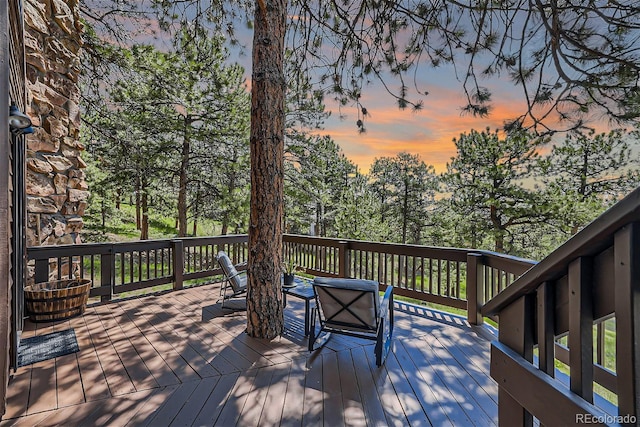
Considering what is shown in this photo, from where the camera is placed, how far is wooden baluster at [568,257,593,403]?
0.86m

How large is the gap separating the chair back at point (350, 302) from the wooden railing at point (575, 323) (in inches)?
71.4

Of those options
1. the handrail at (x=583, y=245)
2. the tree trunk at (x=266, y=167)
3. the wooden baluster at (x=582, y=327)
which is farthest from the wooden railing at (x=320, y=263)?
the wooden baluster at (x=582, y=327)

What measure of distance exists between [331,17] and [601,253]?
4.92 metres

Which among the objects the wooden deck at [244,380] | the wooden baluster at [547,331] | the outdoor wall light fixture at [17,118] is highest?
the outdoor wall light fixture at [17,118]

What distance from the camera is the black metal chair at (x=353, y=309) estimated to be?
302 centimetres

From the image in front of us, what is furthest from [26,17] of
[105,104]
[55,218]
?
[105,104]

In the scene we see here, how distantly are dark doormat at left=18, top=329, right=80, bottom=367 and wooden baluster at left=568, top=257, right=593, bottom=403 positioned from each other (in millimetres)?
4167

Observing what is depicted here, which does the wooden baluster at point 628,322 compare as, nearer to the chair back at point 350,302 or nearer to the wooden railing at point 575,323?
the wooden railing at point 575,323

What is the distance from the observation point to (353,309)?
3139 millimetres

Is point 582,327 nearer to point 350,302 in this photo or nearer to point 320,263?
point 350,302

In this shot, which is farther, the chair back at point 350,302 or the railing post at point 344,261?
the railing post at point 344,261

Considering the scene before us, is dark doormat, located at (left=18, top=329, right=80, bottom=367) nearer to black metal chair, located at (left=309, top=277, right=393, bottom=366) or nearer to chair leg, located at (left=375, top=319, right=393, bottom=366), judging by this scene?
black metal chair, located at (left=309, top=277, right=393, bottom=366)

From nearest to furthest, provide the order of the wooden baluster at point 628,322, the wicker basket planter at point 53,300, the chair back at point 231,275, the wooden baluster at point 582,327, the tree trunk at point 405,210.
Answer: the wooden baluster at point 628,322, the wooden baluster at point 582,327, the wicker basket planter at point 53,300, the chair back at point 231,275, the tree trunk at point 405,210

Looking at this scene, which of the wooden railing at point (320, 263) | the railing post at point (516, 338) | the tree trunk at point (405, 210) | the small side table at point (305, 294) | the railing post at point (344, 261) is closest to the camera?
the railing post at point (516, 338)
